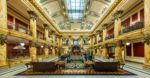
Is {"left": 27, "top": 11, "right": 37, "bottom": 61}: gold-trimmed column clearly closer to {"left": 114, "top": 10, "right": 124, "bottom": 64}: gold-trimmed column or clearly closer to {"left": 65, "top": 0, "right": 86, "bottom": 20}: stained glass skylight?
{"left": 114, "top": 10, "right": 124, "bottom": 64}: gold-trimmed column

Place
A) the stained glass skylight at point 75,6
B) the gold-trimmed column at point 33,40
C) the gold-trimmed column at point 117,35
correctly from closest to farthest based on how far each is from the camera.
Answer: the gold-trimmed column at point 117,35
the gold-trimmed column at point 33,40
the stained glass skylight at point 75,6

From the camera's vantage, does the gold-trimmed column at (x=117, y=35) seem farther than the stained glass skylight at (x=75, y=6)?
No

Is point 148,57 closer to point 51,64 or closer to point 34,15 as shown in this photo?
point 51,64

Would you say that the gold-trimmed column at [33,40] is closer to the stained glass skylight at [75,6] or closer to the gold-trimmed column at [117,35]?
the gold-trimmed column at [117,35]

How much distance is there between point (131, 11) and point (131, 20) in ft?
4.04

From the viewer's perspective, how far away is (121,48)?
63.9 ft

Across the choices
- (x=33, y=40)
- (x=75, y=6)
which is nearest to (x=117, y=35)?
(x=33, y=40)

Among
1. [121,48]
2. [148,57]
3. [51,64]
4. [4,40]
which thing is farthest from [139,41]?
[4,40]

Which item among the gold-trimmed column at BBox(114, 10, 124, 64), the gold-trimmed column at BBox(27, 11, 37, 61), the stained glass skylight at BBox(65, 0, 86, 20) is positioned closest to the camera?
the gold-trimmed column at BBox(114, 10, 124, 64)

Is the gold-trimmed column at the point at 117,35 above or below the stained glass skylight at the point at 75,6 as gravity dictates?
below

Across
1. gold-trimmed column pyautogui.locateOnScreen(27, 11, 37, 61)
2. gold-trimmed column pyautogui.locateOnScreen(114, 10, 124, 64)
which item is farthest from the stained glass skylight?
gold-trimmed column pyautogui.locateOnScreen(114, 10, 124, 64)

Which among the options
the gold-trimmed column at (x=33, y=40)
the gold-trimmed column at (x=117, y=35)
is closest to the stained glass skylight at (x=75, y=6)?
the gold-trimmed column at (x=33, y=40)

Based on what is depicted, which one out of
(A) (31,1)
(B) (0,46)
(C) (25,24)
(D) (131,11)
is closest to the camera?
(B) (0,46)

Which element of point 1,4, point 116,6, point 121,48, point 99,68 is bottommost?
point 99,68
